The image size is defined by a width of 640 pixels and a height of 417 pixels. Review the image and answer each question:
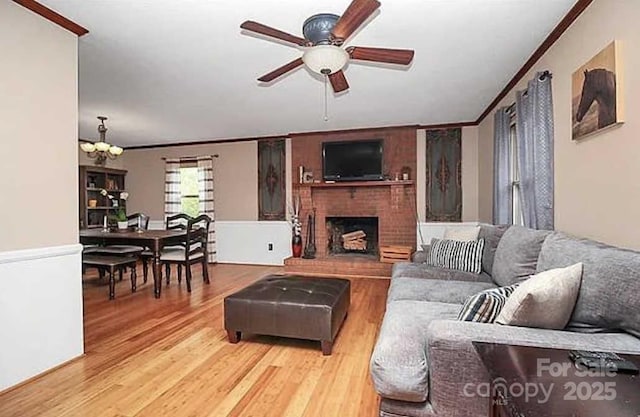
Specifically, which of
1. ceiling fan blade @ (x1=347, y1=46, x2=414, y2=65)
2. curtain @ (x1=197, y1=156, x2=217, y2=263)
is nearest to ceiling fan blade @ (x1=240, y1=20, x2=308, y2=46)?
ceiling fan blade @ (x1=347, y1=46, x2=414, y2=65)

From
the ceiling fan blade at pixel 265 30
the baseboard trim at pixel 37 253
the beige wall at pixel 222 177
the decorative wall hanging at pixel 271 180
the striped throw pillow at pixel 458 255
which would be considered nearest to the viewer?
the ceiling fan blade at pixel 265 30

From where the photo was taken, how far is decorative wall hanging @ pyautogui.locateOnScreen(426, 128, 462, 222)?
17.5 ft

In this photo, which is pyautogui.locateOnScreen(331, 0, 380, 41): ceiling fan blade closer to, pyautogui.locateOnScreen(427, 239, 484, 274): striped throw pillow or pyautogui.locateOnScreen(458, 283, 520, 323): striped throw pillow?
pyautogui.locateOnScreen(458, 283, 520, 323): striped throw pillow

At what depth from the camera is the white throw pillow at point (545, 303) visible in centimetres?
134

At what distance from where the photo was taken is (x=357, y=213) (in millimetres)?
5652

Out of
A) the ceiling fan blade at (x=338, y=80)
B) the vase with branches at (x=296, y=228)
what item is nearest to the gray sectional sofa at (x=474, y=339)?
the ceiling fan blade at (x=338, y=80)

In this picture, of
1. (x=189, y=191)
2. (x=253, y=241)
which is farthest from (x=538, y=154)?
(x=189, y=191)

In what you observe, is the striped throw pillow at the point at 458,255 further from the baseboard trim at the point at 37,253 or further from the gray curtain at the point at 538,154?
the baseboard trim at the point at 37,253

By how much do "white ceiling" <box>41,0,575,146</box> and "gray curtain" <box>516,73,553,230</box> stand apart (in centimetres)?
39

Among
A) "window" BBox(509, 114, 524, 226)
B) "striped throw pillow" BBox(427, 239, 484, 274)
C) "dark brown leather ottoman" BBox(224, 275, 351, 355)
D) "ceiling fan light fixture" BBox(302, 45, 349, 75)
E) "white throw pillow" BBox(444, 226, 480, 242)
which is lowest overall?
"dark brown leather ottoman" BBox(224, 275, 351, 355)

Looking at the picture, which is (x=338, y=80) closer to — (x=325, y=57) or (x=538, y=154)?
(x=325, y=57)

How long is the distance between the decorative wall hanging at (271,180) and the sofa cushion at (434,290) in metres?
3.65

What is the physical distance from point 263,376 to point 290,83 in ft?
8.77

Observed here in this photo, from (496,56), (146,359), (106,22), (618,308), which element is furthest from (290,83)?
(618,308)
